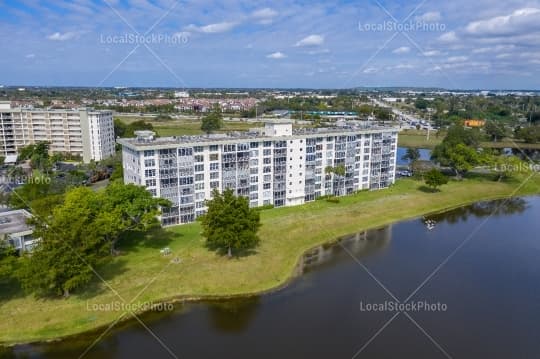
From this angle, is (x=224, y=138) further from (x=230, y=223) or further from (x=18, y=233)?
(x=18, y=233)

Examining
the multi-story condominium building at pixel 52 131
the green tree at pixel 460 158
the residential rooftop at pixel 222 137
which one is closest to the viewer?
the residential rooftop at pixel 222 137

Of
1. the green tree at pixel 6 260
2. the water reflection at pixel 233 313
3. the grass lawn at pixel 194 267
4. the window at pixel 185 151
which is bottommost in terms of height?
the water reflection at pixel 233 313

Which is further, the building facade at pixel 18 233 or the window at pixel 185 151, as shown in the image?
the window at pixel 185 151

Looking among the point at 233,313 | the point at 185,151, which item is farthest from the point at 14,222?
the point at 233,313

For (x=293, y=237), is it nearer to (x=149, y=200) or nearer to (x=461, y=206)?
(x=149, y=200)

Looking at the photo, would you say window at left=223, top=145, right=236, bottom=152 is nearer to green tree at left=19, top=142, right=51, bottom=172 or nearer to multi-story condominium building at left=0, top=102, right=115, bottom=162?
green tree at left=19, top=142, right=51, bottom=172

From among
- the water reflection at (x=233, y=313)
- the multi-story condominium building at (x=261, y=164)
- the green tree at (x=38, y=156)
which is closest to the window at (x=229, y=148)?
the multi-story condominium building at (x=261, y=164)

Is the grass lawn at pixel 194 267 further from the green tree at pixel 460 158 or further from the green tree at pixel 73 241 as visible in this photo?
the green tree at pixel 460 158
